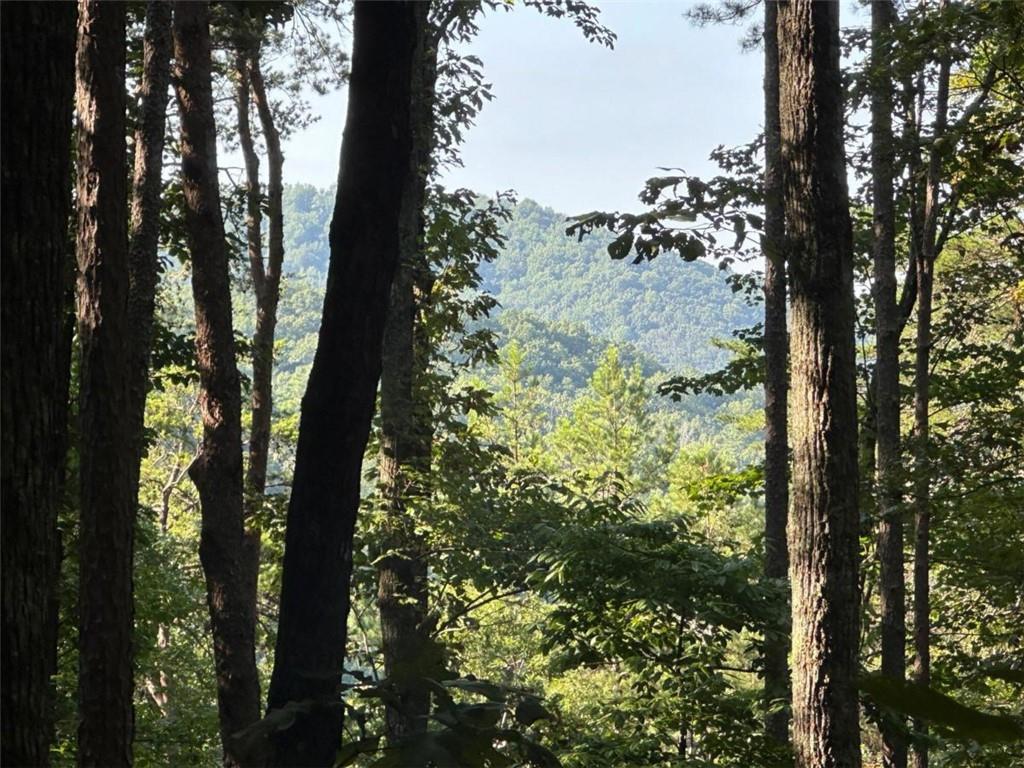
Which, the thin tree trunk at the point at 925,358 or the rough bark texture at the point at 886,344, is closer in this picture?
the rough bark texture at the point at 886,344

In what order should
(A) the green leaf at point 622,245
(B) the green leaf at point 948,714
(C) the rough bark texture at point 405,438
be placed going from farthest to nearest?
(C) the rough bark texture at point 405,438 → (A) the green leaf at point 622,245 → (B) the green leaf at point 948,714

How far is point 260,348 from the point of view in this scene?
12.3 meters

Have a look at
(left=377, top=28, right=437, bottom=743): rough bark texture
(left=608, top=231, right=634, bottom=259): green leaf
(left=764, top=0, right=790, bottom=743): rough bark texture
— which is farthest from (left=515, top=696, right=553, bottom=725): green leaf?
(left=764, top=0, right=790, bottom=743): rough bark texture

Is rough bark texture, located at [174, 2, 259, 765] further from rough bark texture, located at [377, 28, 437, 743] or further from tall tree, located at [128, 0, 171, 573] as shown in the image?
rough bark texture, located at [377, 28, 437, 743]

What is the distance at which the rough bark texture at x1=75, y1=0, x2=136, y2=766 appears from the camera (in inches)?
210

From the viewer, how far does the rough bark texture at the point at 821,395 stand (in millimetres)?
4367

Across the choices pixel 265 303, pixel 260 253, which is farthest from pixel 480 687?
pixel 260 253

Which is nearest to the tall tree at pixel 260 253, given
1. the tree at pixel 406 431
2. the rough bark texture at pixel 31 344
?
the tree at pixel 406 431

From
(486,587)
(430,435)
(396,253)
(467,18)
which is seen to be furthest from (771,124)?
(396,253)

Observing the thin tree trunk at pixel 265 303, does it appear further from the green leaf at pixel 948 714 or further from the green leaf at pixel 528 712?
the green leaf at pixel 948 714

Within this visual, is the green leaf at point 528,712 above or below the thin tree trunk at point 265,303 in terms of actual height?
below

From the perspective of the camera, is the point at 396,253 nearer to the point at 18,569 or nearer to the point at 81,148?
the point at 18,569

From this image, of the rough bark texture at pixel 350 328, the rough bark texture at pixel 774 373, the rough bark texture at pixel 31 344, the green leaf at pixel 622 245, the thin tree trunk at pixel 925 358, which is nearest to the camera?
the rough bark texture at pixel 31 344

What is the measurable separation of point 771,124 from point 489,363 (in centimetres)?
398
